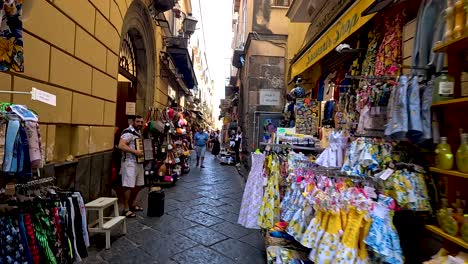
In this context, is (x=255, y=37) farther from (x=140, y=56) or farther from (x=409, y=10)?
(x=409, y=10)

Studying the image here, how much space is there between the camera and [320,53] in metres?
5.27

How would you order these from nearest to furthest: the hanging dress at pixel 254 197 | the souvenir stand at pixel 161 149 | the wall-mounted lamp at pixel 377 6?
the wall-mounted lamp at pixel 377 6 < the hanging dress at pixel 254 197 < the souvenir stand at pixel 161 149

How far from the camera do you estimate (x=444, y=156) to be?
226cm

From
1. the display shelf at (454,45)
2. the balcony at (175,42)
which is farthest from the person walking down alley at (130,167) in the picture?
the balcony at (175,42)

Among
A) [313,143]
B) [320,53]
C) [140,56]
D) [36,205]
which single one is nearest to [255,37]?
[140,56]

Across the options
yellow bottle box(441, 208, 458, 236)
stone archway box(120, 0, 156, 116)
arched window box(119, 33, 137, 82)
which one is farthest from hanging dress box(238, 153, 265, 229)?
stone archway box(120, 0, 156, 116)

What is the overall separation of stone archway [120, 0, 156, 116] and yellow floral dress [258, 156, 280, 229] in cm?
→ 485

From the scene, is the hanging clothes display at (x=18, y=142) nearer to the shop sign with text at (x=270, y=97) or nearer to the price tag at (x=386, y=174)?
the price tag at (x=386, y=174)

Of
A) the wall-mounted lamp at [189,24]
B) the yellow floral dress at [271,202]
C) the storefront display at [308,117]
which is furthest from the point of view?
the wall-mounted lamp at [189,24]

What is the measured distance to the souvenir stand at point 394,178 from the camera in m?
2.29

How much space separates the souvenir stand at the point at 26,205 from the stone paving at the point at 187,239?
4.92 feet

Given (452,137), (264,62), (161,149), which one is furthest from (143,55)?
(452,137)

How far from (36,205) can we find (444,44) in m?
2.88

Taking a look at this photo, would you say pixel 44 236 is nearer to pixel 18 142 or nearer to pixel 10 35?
pixel 18 142
